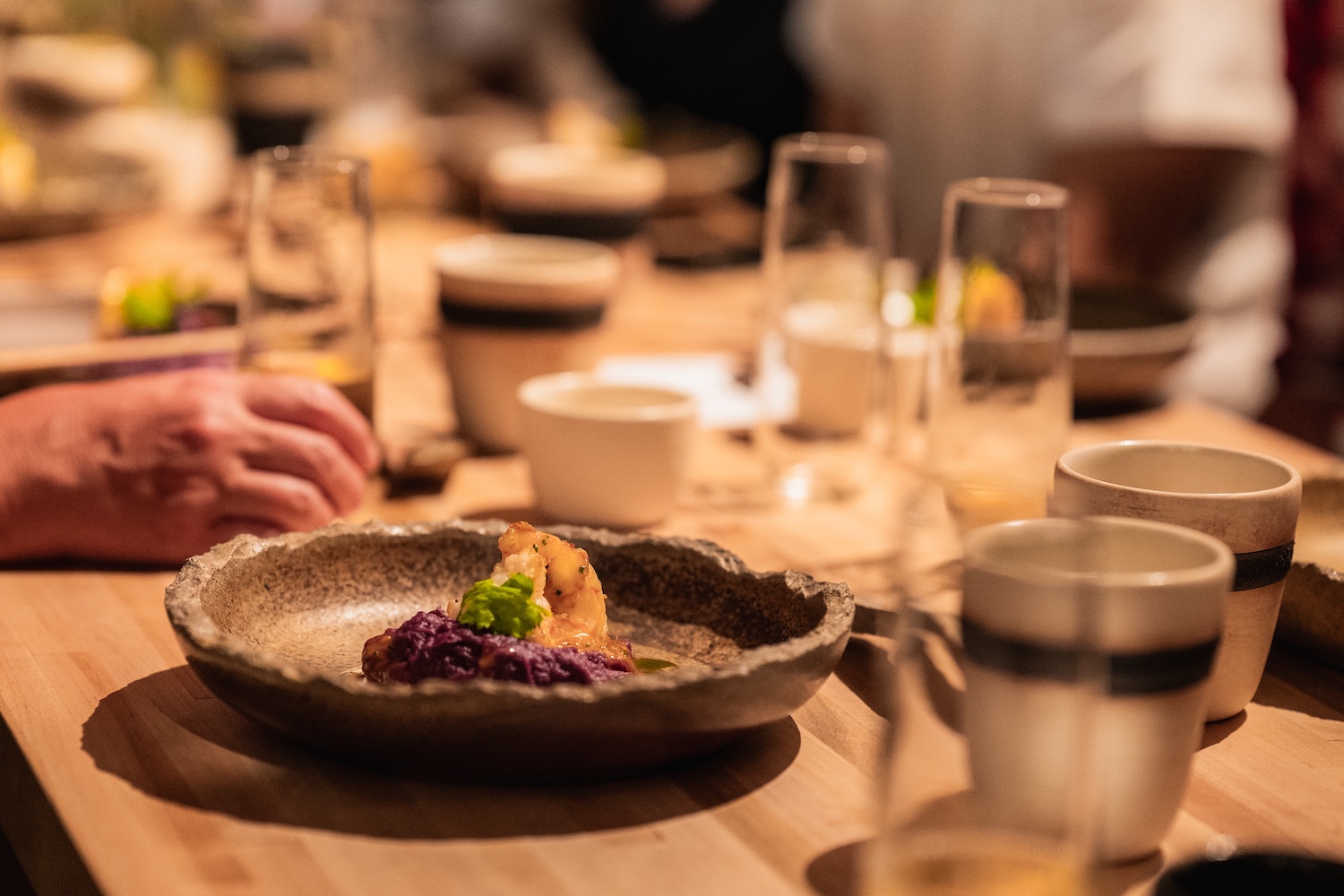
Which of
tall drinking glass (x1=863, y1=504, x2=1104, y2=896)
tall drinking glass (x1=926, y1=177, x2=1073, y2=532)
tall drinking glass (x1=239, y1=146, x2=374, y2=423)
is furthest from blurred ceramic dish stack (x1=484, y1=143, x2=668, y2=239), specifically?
tall drinking glass (x1=863, y1=504, x2=1104, y2=896)

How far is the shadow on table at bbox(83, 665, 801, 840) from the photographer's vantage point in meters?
0.74

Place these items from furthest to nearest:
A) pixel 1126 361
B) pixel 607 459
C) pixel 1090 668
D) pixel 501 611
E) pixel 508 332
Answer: pixel 1126 361, pixel 508 332, pixel 607 459, pixel 501 611, pixel 1090 668

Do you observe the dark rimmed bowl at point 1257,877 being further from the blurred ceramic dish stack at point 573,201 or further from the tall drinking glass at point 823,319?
the blurred ceramic dish stack at point 573,201

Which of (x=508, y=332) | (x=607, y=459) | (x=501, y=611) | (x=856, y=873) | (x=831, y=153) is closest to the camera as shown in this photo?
(x=856, y=873)

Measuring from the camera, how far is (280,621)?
3.06 ft

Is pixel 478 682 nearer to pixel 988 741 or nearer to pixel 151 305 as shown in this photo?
pixel 988 741

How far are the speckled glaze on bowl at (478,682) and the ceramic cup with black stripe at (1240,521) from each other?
17 centimetres

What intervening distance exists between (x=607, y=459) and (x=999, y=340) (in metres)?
0.34

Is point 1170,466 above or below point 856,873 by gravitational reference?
above

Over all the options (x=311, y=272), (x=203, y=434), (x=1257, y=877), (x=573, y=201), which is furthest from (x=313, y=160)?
(x=1257, y=877)

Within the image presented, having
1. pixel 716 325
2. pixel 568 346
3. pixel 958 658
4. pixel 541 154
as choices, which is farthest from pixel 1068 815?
pixel 541 154

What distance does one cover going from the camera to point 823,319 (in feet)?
4.83

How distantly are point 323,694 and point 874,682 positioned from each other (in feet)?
1.21

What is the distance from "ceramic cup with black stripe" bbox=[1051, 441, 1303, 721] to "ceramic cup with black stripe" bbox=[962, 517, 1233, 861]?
0.11m
